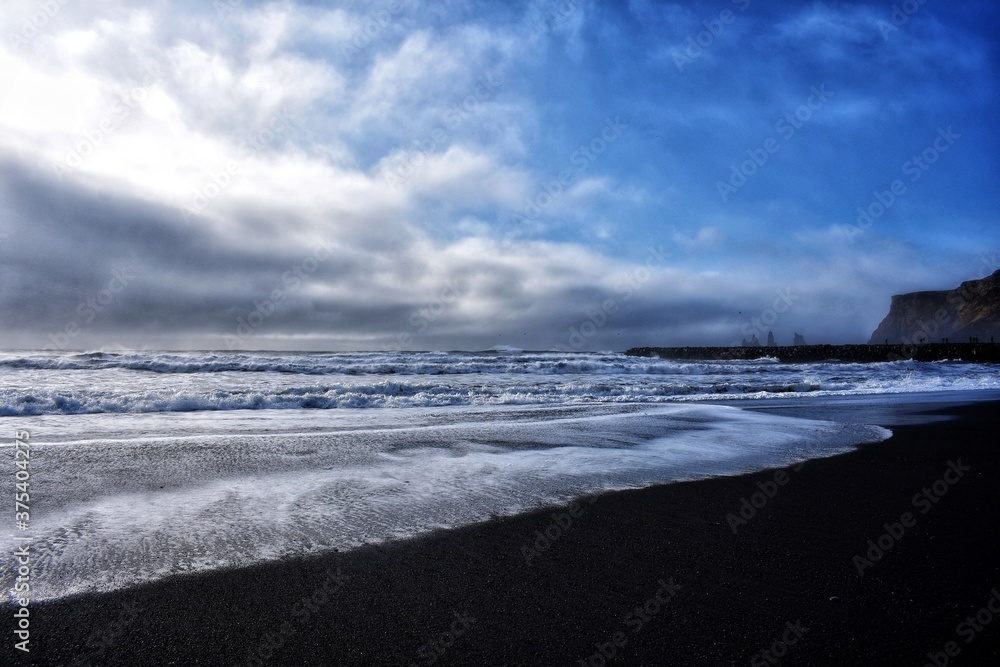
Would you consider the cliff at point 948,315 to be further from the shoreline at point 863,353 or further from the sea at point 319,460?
the sea at point 319,460

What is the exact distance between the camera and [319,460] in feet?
20.0

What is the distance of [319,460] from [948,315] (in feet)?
503

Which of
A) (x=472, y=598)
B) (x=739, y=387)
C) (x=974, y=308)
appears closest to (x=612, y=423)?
(x=472, y=598)

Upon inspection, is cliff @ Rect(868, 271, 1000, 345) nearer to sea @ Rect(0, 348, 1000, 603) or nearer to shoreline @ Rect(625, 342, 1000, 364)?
shoreline @ Rect(625, 342, 1000, 364)

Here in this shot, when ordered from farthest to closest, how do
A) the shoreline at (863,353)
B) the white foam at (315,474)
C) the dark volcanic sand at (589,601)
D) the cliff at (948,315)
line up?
the cliff at (948,315) → the shoreline at (863,353) → the white foam at (315,474) → the dark volcanic sand at (589,601)

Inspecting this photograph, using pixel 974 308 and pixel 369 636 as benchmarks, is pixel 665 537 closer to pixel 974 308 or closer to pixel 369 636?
pixel 369 636

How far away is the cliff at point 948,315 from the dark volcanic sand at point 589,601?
81907 millimetres

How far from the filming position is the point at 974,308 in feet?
333

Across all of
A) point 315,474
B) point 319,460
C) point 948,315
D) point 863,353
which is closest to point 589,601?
point 315,474

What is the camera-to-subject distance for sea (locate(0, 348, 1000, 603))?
3.39 m

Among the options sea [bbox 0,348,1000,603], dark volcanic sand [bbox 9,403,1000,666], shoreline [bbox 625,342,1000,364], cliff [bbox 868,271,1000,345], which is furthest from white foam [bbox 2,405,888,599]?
cliff [bbox 868,271,1000,345]

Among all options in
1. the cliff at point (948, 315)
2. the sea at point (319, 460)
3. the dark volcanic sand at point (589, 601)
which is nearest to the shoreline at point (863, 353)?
the cliff at point (948, 315)

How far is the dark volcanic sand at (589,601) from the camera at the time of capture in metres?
2.15

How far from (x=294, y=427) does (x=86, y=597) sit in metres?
6.58
